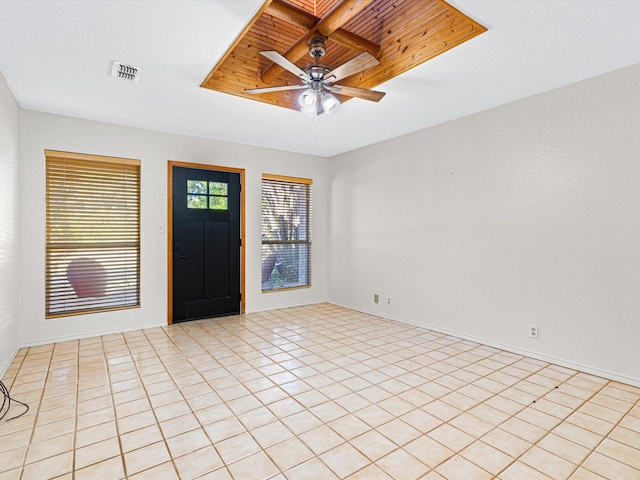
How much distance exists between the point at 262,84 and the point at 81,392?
3.06m

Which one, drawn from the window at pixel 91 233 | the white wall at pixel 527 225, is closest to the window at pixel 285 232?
the white wall at pixel 527 225

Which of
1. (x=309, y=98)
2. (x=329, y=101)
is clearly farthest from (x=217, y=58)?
(x=329, y=101)

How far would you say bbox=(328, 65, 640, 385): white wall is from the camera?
279cm

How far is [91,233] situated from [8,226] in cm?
91

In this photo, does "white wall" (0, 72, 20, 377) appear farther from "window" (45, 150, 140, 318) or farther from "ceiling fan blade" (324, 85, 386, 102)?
"ceiling fan blade" (324, 85, 386, 102)

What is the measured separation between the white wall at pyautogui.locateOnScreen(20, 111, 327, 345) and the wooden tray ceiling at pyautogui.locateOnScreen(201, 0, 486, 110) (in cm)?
175

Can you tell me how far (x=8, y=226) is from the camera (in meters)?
3.12

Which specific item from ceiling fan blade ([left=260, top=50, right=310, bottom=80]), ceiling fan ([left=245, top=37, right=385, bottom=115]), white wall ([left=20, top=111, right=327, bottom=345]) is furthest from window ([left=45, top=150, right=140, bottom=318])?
ceiling fan blade ([left=260, top=50, right=310, bottom=80])

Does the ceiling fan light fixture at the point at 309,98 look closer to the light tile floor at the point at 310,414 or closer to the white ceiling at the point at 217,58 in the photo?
the white ceiling at the point at 217,58

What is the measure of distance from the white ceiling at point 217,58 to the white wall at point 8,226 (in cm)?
28

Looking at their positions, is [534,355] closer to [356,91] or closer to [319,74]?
[356,91]

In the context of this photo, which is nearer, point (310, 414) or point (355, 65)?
point (310, 414)

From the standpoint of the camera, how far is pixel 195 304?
15.5 feet

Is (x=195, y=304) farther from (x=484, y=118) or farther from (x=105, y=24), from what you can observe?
(x=484, y=118)
